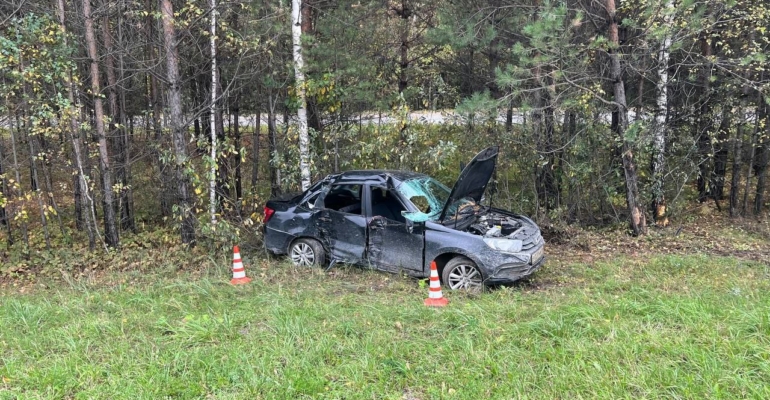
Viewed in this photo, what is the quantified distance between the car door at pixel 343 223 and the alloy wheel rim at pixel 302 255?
33cm

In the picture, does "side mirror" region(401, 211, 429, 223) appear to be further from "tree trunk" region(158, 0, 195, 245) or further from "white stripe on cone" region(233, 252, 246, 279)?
"tree trunk" region(158, 0, 195, 245)

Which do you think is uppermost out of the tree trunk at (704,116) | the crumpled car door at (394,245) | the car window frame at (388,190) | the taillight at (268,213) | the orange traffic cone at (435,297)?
the tree trunk at (704,116)

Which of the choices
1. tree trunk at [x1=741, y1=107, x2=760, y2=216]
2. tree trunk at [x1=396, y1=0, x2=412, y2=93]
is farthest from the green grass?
tree trunk at [x1=396, y1=0, x2=412, y2=93]

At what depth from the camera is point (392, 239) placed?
6.75 meters

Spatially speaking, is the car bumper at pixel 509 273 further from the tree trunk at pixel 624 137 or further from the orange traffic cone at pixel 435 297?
the tree trunk at pixel 624 137

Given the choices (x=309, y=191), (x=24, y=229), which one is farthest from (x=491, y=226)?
(x=24, y=229)

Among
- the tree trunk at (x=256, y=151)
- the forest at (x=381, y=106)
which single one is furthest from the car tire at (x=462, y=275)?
the tree trunk at (x=256, y=151)

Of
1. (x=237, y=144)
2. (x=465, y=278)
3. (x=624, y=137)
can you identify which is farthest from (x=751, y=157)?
(x=237, y=144)

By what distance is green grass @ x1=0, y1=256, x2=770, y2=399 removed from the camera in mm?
3428

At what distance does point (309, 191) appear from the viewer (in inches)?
301

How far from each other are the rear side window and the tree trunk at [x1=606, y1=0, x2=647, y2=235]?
16.1ft

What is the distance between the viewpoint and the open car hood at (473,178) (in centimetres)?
619

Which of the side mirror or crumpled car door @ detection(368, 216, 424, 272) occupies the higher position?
the side mirror

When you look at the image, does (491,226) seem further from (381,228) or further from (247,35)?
(247,35)
